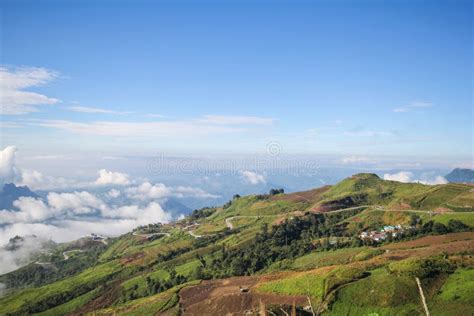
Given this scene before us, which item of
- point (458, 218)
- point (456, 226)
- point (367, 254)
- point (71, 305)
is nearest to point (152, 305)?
point (367, 254)

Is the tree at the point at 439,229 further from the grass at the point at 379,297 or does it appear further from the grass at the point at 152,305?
the grass at the point at 152,305

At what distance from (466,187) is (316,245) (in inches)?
2820

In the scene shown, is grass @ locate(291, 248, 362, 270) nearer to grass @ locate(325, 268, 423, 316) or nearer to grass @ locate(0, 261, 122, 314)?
grass @ locate(325, 268, 423, 316)

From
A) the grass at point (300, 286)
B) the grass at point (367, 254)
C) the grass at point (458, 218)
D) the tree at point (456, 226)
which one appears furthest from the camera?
the grass at point (458, 218)

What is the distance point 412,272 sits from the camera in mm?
68625

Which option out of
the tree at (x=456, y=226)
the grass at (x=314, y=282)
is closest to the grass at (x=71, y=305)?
the grass at (x=314, y=282)

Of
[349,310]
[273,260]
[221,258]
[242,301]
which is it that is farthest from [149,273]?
[349,310]

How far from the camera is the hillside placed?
66.2 m

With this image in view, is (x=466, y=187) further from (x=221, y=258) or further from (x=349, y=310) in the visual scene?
(x=349, y=310)

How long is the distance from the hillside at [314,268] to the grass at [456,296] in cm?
16

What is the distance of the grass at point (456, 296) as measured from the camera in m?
55.5

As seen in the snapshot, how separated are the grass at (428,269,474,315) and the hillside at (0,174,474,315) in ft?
0.51

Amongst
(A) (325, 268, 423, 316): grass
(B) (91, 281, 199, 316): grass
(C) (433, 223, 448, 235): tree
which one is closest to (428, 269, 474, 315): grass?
(A) (325, 268, 423, 316): grass

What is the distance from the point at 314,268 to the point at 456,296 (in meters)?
40.2
